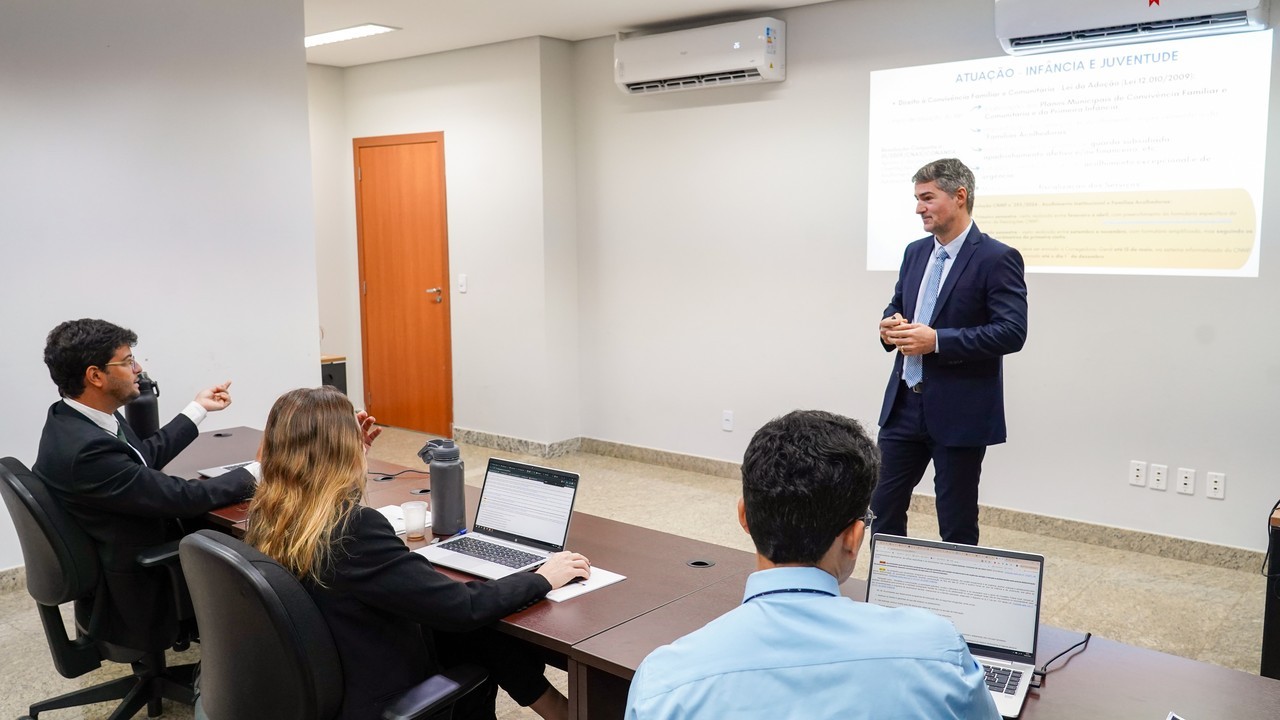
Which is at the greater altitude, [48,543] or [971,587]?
[971,587]

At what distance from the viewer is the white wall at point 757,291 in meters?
4.21

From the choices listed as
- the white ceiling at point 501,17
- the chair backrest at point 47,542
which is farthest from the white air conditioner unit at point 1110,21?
the chair backrest at point 47,542

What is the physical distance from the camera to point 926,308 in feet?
10.3

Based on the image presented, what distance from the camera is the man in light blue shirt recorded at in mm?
1029

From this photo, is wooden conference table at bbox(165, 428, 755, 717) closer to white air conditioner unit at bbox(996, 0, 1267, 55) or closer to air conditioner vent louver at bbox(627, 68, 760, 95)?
white air conditioner unit at bbox(996, 0, 1267, 55)

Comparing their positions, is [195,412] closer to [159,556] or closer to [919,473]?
[159,556]

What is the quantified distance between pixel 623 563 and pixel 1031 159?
3.24m

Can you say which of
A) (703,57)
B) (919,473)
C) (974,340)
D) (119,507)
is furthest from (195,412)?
(703,57)

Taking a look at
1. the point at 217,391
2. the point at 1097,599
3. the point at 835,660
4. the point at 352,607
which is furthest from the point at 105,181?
the point at 1097,599

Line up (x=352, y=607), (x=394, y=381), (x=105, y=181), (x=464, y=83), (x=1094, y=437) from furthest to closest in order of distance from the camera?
(x=394, y=381), (x=464, y=83), (x=1094, y=437), (x=105, y=181), (x=352, y=607)

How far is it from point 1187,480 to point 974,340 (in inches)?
78.5

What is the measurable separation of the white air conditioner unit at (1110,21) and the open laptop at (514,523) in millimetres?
3134

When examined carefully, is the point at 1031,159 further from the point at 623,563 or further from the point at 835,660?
the point at 835,660

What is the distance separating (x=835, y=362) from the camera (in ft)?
17.1
